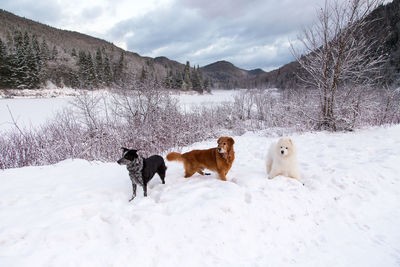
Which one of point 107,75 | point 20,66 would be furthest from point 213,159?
point 107,75

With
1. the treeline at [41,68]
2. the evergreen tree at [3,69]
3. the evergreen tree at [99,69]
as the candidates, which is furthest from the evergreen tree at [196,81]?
the evergreen tree at [3,69]

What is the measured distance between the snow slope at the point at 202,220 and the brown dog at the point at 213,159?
0.28 m

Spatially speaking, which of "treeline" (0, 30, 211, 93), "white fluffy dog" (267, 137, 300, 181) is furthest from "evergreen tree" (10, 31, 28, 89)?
"white fluffy dog" (267, 137, 300, 181)

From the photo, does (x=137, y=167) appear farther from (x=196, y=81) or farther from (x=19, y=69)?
(x=196, y=81)

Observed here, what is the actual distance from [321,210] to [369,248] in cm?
91

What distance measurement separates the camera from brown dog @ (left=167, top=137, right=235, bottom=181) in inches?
174

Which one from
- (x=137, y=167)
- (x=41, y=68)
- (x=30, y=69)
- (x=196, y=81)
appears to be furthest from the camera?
(x=196, y=81)

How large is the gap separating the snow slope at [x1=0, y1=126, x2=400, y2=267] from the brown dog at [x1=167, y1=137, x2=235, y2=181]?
0.28m

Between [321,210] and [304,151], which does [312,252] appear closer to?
[321,210]

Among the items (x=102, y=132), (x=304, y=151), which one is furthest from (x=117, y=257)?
(x=102, y=132)

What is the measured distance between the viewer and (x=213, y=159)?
15.2ft

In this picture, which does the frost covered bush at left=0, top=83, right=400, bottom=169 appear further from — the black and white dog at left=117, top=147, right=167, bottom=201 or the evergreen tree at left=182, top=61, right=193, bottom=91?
the evergreen tree at left=182, top=61, right=193, bottom=91

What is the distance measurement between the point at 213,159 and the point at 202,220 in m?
1.76

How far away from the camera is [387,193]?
14.0 ft
